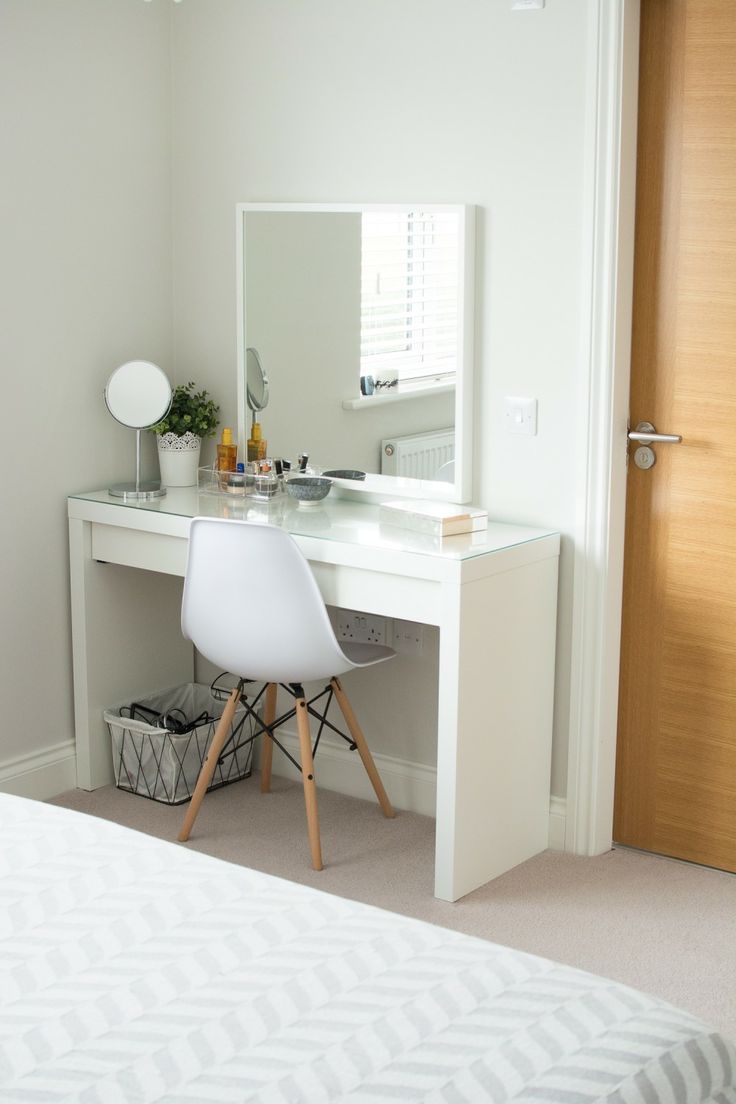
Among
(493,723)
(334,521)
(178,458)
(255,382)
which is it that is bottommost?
(493,723)

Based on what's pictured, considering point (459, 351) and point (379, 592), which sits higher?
point (459, 351)

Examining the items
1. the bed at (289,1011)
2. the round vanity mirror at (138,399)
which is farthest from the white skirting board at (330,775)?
the bed at (289,1011)

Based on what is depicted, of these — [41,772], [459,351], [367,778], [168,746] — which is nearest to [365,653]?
[367,778]

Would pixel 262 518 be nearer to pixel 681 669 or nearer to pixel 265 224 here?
pixel 265 224

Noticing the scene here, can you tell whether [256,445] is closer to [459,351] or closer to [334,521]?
[334,521]

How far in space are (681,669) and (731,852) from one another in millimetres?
443

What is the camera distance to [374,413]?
325cm

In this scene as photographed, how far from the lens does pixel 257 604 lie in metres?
2.92

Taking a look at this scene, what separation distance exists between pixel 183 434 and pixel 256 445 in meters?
0.22

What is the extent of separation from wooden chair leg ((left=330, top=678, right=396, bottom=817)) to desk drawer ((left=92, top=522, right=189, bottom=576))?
0.50 meters

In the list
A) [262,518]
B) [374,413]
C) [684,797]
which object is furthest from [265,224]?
[684,797]

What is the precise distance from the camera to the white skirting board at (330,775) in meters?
3.36

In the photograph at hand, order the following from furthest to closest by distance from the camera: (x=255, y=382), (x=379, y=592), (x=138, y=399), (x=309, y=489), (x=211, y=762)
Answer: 1. (x=255, y=382)
2. (x=138, y=399)
3. (x=309, y=489)
4. (x=211, y=762)
5. (x=379, y=592)

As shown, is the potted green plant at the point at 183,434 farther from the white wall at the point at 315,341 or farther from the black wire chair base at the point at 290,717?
the black wire chair base at the point at 290,717
